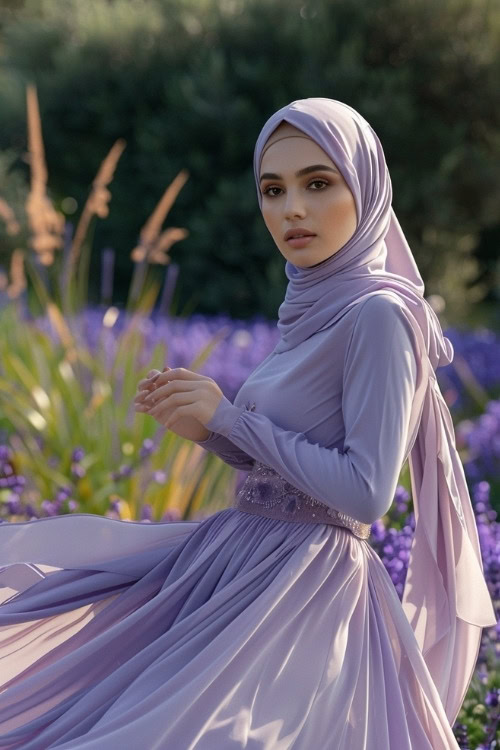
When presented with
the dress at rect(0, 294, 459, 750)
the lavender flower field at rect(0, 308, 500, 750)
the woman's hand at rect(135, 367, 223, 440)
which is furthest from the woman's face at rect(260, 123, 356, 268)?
the lavender flower field at rect(0, 308, 500, 750)

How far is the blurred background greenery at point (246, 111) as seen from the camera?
10.1 m

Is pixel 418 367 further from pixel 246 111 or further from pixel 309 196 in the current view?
pixel 246 111

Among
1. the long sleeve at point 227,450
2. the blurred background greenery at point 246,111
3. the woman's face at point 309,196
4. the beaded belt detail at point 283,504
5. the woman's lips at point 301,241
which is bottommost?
the beaded belt detail at point 283,504

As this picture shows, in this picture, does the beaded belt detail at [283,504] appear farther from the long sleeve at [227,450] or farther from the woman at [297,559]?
the long sleeve at [227,450]

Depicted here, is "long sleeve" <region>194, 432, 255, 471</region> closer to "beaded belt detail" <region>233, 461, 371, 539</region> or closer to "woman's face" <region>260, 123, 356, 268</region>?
"beaded belt detail" <region>233, 461, 371, 539</region>

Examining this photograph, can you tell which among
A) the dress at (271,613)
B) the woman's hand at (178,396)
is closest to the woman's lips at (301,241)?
the dress at (271,613)

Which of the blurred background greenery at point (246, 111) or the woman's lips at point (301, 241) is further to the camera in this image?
the blurred background greenery at point (246, 111)

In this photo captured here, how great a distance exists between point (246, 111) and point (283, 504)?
8668mm

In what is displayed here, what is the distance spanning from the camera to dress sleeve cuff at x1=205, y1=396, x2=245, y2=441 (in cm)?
186

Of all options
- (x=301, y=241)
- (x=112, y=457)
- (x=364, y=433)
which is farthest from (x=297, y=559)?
(x=112, y=457)

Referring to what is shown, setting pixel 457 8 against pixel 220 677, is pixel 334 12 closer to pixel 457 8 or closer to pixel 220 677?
pixel 457 8

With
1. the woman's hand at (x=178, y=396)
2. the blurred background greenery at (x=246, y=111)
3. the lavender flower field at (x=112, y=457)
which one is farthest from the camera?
the blurred background greenery at (x=246, y=111)

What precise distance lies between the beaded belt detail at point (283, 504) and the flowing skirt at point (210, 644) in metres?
0.02

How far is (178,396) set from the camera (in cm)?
186
